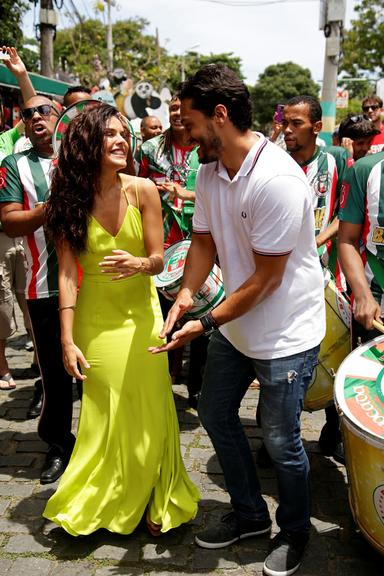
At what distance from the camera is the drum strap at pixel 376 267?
9.75 feet

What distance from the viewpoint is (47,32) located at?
14.2 meters

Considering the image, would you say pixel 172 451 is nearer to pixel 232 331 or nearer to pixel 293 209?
pixel 232 331

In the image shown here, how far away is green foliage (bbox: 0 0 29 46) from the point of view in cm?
1686

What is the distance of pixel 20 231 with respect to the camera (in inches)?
136

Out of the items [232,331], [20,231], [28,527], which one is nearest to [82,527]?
[28,527]

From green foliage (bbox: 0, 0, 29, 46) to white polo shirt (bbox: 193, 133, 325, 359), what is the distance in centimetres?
1622

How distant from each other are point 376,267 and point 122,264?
1.21 m

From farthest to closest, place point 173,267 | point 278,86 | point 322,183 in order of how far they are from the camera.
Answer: point 278,86 → point 322,183 → point 173,267

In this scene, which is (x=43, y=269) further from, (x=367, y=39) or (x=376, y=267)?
(x=367, y=39)

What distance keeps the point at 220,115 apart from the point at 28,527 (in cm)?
216

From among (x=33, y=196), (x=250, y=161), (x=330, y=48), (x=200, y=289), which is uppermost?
(x=330, y=48)

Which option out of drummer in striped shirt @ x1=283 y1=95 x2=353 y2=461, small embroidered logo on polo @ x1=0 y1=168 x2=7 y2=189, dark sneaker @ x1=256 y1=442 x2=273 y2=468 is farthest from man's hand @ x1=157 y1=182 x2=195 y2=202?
dark sneaker @ x1=256 y1=442 x2=273 y2=468

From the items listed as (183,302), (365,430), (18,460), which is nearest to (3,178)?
(183,302)

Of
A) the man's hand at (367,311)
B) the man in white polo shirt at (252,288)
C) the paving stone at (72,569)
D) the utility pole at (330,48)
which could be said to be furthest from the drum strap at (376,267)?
the utility pole at (330,48)
